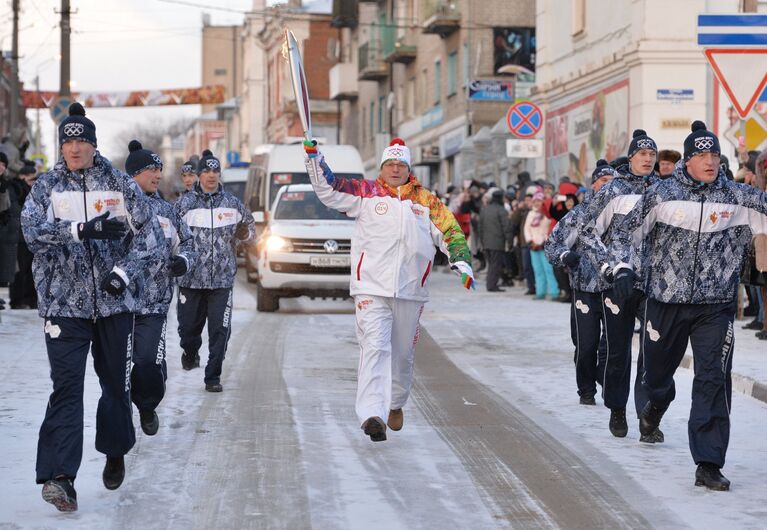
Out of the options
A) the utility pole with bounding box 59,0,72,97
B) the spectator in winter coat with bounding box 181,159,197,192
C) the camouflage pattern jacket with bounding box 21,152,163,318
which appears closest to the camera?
the camouflage pattern jacket with bounding box 21,152,163,318

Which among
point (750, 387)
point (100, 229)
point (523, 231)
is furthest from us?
point (523, 231)

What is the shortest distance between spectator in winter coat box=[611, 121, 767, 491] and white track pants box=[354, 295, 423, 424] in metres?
1.63

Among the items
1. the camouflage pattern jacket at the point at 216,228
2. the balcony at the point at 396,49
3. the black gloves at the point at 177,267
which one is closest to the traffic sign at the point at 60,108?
the camouflage pattern jacket at the point at 216,228

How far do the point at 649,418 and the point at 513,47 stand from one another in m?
36.1

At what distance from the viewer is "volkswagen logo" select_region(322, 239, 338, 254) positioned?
2202 centimetres

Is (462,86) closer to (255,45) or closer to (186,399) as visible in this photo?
(186,399)

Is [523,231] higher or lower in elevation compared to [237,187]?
lower

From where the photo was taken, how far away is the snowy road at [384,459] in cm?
729

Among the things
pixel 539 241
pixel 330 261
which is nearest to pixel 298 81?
pixel 330 261

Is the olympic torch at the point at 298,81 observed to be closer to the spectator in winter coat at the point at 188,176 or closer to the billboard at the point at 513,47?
the spectator in winter coat at the point at 188,176

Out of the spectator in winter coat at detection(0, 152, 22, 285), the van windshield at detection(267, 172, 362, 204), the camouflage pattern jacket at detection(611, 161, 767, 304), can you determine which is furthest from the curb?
the van windshield at detection(267, 172, 362, 204)

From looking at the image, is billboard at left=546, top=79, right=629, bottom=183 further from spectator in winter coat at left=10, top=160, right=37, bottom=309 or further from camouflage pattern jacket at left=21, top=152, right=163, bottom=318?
camouflage pattern jacket at left=21, top=152, right=163, bottom=318

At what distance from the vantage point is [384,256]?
30.9 ft

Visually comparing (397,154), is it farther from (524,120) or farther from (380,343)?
(524,120)
